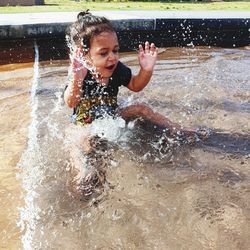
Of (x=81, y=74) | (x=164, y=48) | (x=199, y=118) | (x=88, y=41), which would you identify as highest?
(x=88, y=41)

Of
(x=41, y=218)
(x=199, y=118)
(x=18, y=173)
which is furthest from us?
(x=199, y=118)

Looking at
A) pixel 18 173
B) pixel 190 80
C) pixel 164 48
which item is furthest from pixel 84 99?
pixel 164 48

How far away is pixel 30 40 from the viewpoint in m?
5.86

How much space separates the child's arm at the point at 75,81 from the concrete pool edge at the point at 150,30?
9.93ft

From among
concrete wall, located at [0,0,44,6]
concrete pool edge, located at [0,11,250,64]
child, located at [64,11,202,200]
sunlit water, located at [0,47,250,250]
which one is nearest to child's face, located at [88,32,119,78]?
child, located at [64,11,202,200]

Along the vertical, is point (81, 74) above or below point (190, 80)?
above

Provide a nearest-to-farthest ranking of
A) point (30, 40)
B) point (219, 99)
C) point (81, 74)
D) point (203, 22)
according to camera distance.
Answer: point (81, 74) < point (219, 99) < point (30, 40) < point (203, 22)

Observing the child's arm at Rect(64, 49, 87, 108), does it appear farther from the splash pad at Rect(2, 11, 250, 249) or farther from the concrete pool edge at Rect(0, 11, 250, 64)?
the concrete pool edge at Rect(0, 11, 250, 64)

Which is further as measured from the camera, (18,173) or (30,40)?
(30,40)

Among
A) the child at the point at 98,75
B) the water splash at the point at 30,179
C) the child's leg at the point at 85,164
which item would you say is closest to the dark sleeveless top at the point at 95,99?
the child at the point at 98,75

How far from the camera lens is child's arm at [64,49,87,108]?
2898mm

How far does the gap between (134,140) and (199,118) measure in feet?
2.30

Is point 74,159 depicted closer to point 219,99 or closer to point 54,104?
point 54,104

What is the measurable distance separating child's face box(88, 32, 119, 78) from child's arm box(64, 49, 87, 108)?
0.10 meters
